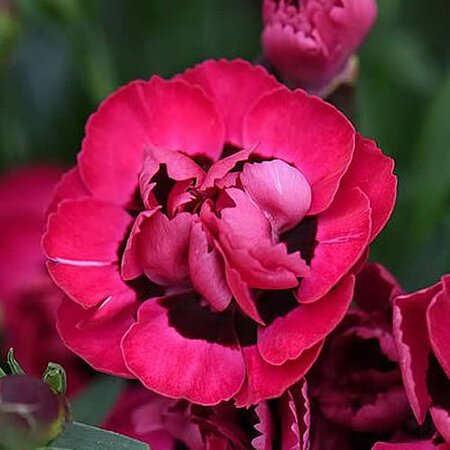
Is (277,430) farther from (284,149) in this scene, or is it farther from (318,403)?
(284,149)

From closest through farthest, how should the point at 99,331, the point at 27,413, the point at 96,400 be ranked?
the point at 27,413 → the point at 99,331 → the point at 96,400

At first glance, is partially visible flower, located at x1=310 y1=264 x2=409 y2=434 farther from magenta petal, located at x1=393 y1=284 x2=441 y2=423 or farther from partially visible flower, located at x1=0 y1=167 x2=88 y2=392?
partially visible flower, located at x1=0 y1=167 x2=88 y2=392

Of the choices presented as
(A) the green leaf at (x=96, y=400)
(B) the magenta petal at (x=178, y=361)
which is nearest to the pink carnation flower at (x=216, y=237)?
(B) the magenta petal at (x=178, y=361)

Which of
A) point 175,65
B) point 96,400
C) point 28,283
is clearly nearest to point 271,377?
point 96,400

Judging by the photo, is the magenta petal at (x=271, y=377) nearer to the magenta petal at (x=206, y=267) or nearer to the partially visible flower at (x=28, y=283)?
the magenta petal at (x=206, y=267)

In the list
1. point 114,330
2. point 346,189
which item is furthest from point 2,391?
point 346,189

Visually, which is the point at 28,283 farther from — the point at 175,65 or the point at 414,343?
the point at 414,343
